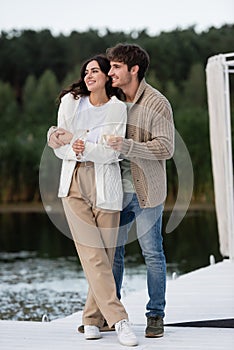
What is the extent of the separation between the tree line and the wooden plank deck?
11377mm

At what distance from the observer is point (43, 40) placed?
23703mm

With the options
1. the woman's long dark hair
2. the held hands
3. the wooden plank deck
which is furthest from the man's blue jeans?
the woman's long dark hair

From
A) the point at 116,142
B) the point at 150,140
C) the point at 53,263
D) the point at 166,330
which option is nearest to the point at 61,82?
the point at 53,263

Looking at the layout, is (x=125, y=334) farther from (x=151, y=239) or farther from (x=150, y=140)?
(x=150, y=140)

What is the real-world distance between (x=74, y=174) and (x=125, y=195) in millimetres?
191

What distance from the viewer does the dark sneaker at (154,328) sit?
3188 mm

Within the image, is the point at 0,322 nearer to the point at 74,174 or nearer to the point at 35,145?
the point at 74,174

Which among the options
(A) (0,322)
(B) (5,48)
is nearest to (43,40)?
(B) (5,48)

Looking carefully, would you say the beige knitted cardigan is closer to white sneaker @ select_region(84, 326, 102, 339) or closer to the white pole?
white sneaker @ select_region(84, 326, 102, 339)

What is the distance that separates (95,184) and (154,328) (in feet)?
1.77

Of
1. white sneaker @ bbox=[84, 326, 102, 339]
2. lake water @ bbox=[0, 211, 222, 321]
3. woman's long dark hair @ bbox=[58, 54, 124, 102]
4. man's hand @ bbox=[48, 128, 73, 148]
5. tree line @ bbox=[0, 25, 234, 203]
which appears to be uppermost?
tree line @ bbox=[0, 25, 234, 203]

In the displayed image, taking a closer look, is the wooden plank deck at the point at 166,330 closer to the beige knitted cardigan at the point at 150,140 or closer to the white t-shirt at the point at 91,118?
the beige knitted cardigan at the point at 150,140

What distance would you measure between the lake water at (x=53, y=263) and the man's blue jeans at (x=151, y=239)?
7.81 ft

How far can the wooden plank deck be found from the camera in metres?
3.07
